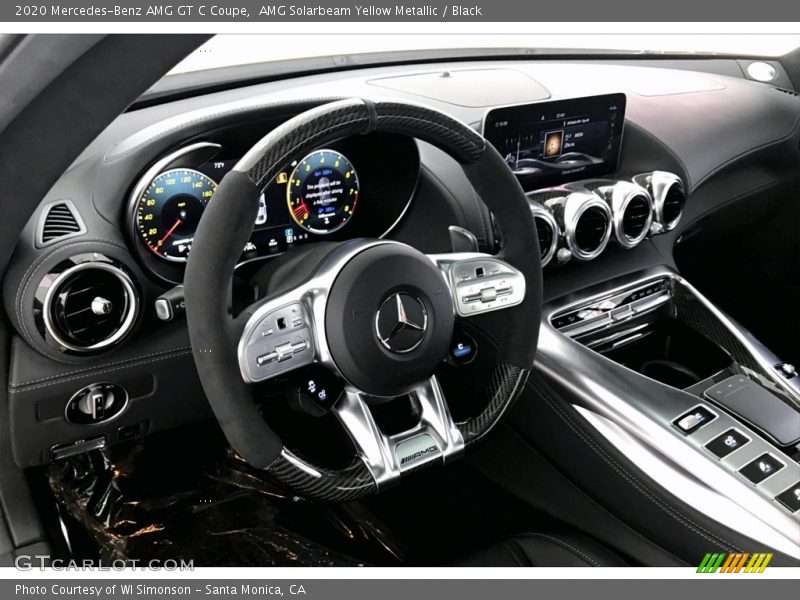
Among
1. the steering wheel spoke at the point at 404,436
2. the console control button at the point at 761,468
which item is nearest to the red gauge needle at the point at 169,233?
the steering wheel spoke at the point at 404,436

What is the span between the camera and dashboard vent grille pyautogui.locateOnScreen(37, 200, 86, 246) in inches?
54.1

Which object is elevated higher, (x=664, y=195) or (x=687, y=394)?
(x=664, y=195)

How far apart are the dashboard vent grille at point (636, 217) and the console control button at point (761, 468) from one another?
63 centimetres

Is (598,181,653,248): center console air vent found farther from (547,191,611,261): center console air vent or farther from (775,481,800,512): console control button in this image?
(775,481,800,512): console control button

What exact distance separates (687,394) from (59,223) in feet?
4.19

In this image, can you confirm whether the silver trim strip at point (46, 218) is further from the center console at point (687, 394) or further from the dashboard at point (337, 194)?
the center console at point (687, 394)

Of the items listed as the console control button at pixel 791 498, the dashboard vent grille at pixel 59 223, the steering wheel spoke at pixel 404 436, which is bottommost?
the console control button at pixel 791 498

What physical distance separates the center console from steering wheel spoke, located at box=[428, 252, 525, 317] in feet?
1.28

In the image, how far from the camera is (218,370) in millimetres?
1173

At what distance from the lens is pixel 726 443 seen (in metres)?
1.71

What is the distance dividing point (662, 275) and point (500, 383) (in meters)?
0.86

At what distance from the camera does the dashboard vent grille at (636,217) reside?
2.06m

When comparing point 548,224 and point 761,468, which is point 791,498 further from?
point 548,224

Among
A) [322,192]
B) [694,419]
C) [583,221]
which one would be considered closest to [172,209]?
[322,192]
